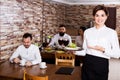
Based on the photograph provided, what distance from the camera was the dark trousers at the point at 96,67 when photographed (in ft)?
6.13

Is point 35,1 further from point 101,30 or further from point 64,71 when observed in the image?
point 101,30

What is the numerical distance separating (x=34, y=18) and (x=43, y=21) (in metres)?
0.59

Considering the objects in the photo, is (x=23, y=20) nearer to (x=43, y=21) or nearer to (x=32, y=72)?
(x=43, y=21)

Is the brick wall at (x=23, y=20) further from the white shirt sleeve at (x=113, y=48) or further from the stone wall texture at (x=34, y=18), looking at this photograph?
the white shirt sleeve at (x=113, y=48)

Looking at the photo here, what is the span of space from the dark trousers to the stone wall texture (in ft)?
6.24

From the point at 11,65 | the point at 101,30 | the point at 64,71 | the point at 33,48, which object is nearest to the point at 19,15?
the point at 33,48

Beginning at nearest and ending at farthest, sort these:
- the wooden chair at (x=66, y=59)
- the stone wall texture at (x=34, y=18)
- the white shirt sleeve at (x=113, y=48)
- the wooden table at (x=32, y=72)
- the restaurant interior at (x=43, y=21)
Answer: the white shirt sleeve at (x=113, y=48) < the wooden table at (x=32, y=72) < the wooden chair at (x=66, y=59) < the restaurant interior at (x=43, y=21) < the stone wall texture at (x=34, y=18)

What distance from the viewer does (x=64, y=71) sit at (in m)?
2.50

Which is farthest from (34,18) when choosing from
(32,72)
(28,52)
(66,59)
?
(32,72)

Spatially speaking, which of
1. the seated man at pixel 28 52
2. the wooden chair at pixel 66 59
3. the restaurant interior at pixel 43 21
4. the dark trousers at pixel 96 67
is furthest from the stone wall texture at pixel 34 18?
the dark trousers at pixel 96 67

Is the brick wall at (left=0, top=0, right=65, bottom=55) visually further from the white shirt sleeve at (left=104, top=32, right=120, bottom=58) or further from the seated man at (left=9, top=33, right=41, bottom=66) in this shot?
the white shirt sleeve at (left=104, top=32, right=120, bottom=58)

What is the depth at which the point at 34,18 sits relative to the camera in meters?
4.67

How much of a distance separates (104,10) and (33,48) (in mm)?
1581

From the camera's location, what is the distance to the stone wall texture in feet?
11.4
